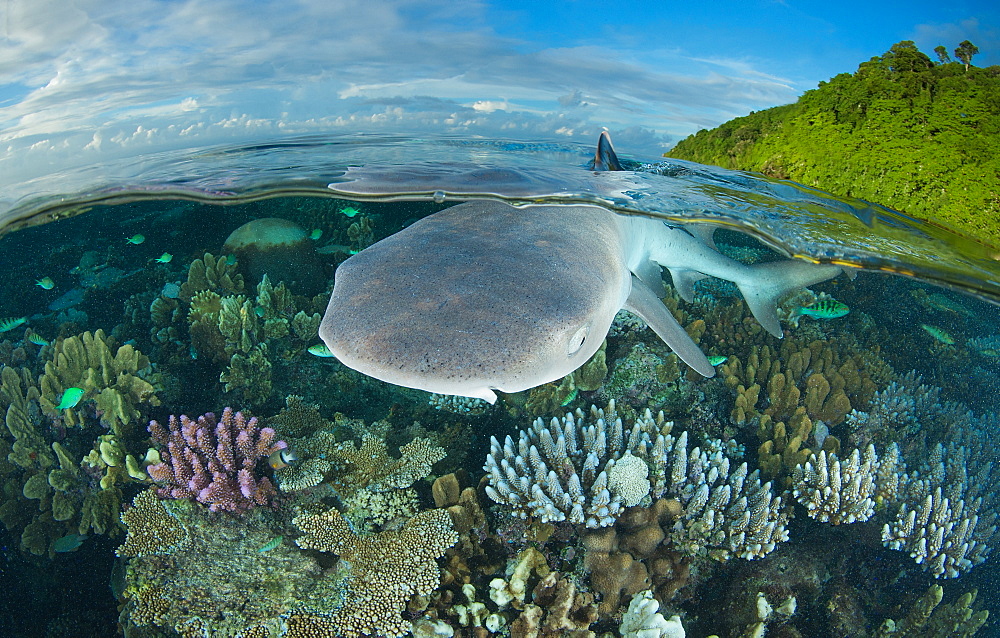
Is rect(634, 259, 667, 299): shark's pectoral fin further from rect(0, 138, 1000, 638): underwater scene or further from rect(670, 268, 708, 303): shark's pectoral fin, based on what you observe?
rect(670, 268, 708, 303): shark's pectoral fin

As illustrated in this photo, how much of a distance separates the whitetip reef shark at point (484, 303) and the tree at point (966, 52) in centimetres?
562

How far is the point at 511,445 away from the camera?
172 inches

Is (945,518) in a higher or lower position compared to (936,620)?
higher

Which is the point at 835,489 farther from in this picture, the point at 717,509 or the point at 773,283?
the point at 773,283

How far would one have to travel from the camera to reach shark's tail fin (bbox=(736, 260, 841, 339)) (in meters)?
5.24

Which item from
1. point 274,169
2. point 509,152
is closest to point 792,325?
point 509,152

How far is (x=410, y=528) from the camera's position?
145 inches

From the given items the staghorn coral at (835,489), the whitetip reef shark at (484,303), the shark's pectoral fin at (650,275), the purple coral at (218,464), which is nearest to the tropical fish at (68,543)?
the purple coral at (218,464)

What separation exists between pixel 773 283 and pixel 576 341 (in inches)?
174

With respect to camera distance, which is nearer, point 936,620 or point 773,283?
point 936,620

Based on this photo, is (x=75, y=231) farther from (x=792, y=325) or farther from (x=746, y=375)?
(x=792, y=325)

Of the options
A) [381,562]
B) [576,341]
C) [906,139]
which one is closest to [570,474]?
[381,562]

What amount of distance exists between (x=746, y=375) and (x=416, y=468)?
4.65m

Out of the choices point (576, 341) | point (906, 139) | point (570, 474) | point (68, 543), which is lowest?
point (68, 543)
